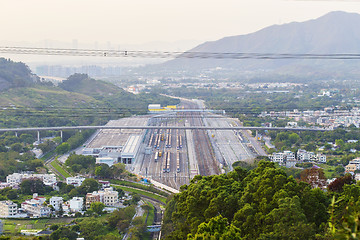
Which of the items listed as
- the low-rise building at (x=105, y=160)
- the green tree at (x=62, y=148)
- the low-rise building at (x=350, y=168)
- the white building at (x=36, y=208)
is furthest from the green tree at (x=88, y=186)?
the low-rise building at (x=350, y=168)

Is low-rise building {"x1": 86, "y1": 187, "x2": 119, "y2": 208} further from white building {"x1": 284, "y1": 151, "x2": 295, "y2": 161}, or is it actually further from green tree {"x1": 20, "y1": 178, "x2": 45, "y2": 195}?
white building {"x1": 284, "y1": 151, "x2": 295, "y2": 161}

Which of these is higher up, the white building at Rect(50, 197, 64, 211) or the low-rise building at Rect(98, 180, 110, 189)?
the white building at Rect(50, 197, 64, 211)

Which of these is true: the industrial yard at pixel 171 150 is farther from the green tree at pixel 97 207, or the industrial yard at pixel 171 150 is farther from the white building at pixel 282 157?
the green tree at pixel 97 207

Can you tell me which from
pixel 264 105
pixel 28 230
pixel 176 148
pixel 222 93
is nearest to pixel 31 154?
pixel 176 148

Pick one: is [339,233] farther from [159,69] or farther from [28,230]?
[159,69]

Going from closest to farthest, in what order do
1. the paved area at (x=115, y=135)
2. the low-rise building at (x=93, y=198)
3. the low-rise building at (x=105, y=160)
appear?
the low-rise building at (x=93, y=198) < the low-rise building at (x=105, y=160) < the paved area at (x=115, y=135)

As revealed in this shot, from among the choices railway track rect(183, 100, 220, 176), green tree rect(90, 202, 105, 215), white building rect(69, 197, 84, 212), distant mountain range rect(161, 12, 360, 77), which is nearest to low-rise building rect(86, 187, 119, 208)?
white building rect(69, 197, 84, 212)
